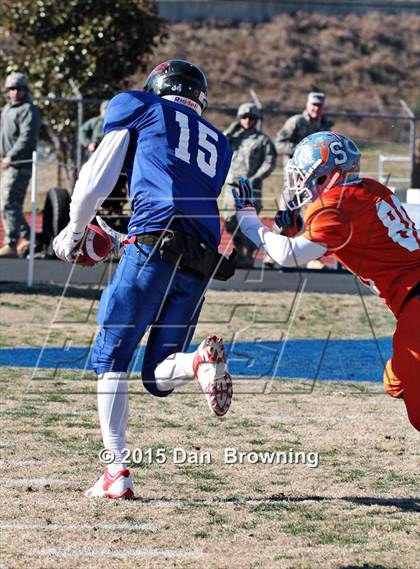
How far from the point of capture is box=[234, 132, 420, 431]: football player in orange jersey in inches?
197

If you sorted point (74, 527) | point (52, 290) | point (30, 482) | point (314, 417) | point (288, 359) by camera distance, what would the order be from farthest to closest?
point (52, 290) → point (288, 359) → point (314, 417) → point (30, 482) → point (74, 527)

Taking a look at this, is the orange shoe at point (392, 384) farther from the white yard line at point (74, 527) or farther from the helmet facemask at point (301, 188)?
the white yard line at point (74, 527)

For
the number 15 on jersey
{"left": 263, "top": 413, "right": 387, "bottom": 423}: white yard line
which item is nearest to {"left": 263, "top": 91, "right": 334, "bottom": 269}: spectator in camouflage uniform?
{"left": 263, "top": 413, "right": 387, "bottom": 423}: white yard line

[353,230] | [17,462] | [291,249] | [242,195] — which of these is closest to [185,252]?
[242,195]

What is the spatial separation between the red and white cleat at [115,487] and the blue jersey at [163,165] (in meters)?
1.05

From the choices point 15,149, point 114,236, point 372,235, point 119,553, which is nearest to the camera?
point 119,553

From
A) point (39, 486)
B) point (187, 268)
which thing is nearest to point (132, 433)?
point (39, 486)

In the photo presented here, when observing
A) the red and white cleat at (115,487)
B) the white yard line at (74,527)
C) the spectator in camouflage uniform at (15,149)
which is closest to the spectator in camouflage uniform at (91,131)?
the spectator in camouflage uniform at (15,149)

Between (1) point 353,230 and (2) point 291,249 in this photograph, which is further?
(1) point 353,230

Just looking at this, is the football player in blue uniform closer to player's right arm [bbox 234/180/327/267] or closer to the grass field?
player's right arm [bbox 234/180/327/267]

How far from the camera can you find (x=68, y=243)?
5246mm

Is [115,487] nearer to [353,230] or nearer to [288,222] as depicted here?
[288,222]

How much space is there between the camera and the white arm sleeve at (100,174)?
198 inches

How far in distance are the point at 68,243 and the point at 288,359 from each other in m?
4.39
